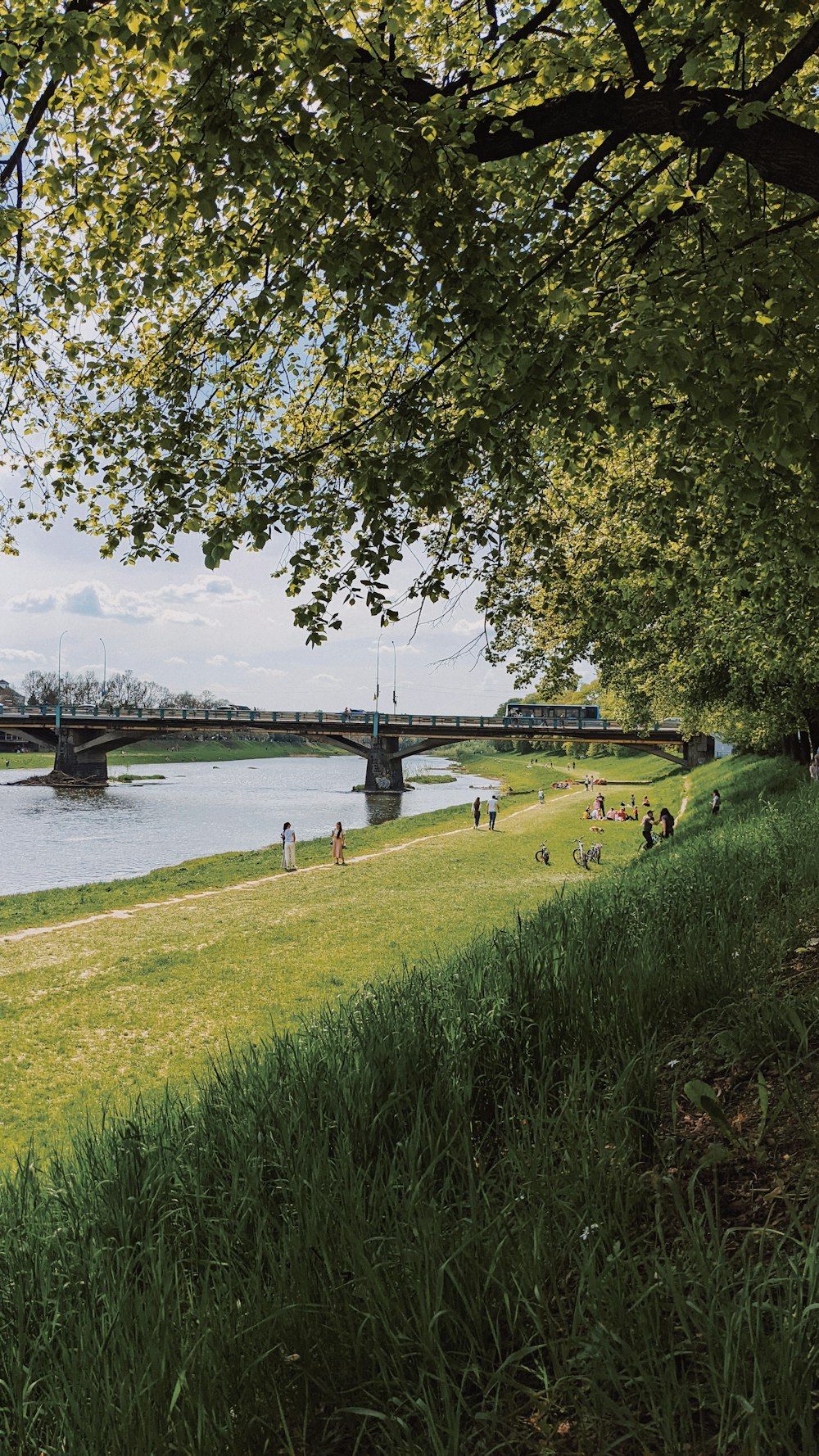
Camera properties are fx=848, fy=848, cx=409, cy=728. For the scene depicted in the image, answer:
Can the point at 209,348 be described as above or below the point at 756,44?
below

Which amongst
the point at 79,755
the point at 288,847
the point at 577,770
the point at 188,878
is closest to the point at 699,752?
the point at 577,770

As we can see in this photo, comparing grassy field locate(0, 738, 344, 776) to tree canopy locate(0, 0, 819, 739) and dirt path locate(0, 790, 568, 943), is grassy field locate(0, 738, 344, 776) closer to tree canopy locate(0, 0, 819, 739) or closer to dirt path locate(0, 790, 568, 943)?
dirt path locate(0, 790, 568, 943)

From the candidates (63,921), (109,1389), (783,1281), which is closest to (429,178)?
(783,1281)

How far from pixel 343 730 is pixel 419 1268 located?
65113 mm

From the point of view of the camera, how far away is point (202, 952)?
14.6m

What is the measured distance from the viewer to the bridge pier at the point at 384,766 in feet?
234

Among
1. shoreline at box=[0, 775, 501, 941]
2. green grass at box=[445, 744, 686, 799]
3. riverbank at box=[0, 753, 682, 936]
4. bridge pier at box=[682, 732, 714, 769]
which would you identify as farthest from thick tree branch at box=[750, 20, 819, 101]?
bridge pier at box=[682, 732, 714, 769]

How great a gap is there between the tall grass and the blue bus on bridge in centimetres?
5830

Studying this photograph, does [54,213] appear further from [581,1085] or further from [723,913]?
[723,913]

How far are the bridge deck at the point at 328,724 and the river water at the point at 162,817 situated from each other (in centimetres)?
530

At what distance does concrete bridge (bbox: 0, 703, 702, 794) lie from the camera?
6228cm

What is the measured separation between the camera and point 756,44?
19.0ft

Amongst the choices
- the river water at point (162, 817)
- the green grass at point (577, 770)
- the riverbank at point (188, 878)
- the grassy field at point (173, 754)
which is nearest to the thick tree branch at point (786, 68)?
the riverbank at point (188, 878)

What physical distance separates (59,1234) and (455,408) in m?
6.11
